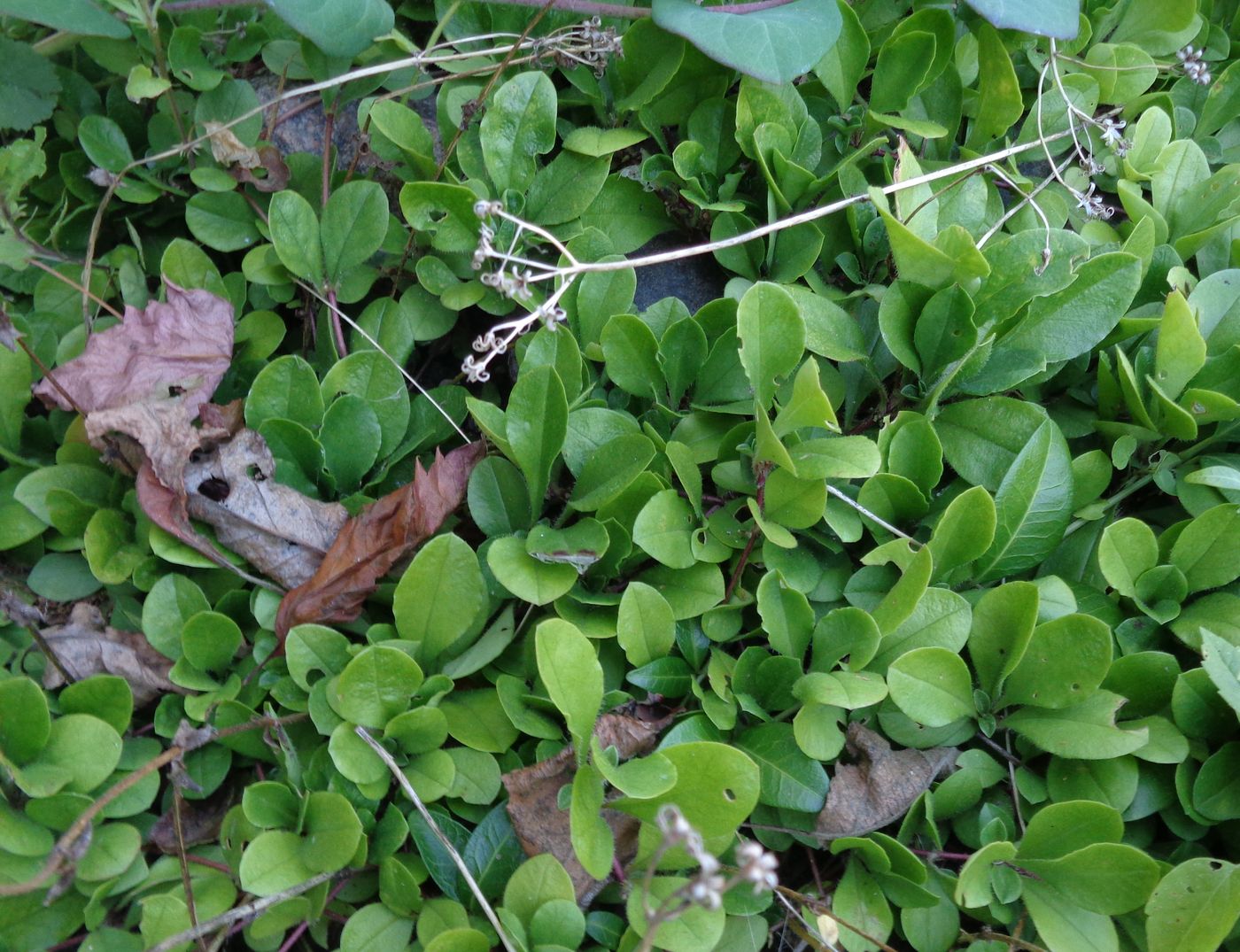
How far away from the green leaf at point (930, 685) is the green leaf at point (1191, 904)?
0.28 metres

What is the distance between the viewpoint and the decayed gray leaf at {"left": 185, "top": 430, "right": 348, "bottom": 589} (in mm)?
1276

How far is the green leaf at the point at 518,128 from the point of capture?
141 centimetres

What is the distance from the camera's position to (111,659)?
4.09 feet

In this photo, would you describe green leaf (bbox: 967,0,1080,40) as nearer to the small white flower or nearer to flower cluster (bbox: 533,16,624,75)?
the small white flower

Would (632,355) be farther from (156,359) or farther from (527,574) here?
(156,359)

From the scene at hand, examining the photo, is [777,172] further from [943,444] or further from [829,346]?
[943,444]

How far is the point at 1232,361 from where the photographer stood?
1291mm

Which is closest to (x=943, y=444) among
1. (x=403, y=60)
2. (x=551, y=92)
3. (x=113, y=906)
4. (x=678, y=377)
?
(x=678, y=377)

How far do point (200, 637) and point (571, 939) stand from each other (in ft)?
1.97

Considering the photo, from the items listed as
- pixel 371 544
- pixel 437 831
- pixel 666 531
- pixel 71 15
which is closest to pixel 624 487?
pixel 666 531

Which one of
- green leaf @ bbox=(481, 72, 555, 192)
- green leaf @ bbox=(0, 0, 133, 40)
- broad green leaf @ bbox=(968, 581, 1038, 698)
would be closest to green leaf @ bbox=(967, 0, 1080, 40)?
green leaf @ bbox=(481, 72, 555, 192)

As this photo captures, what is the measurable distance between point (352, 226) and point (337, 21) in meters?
0.29

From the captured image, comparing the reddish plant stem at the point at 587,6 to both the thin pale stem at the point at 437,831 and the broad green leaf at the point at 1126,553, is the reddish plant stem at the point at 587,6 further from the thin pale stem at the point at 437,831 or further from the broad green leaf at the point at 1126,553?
the thin pale stem at the point at 437,831

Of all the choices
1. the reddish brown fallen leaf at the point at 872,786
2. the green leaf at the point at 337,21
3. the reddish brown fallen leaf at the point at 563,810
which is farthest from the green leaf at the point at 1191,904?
the green leaf at the point at 337,21
